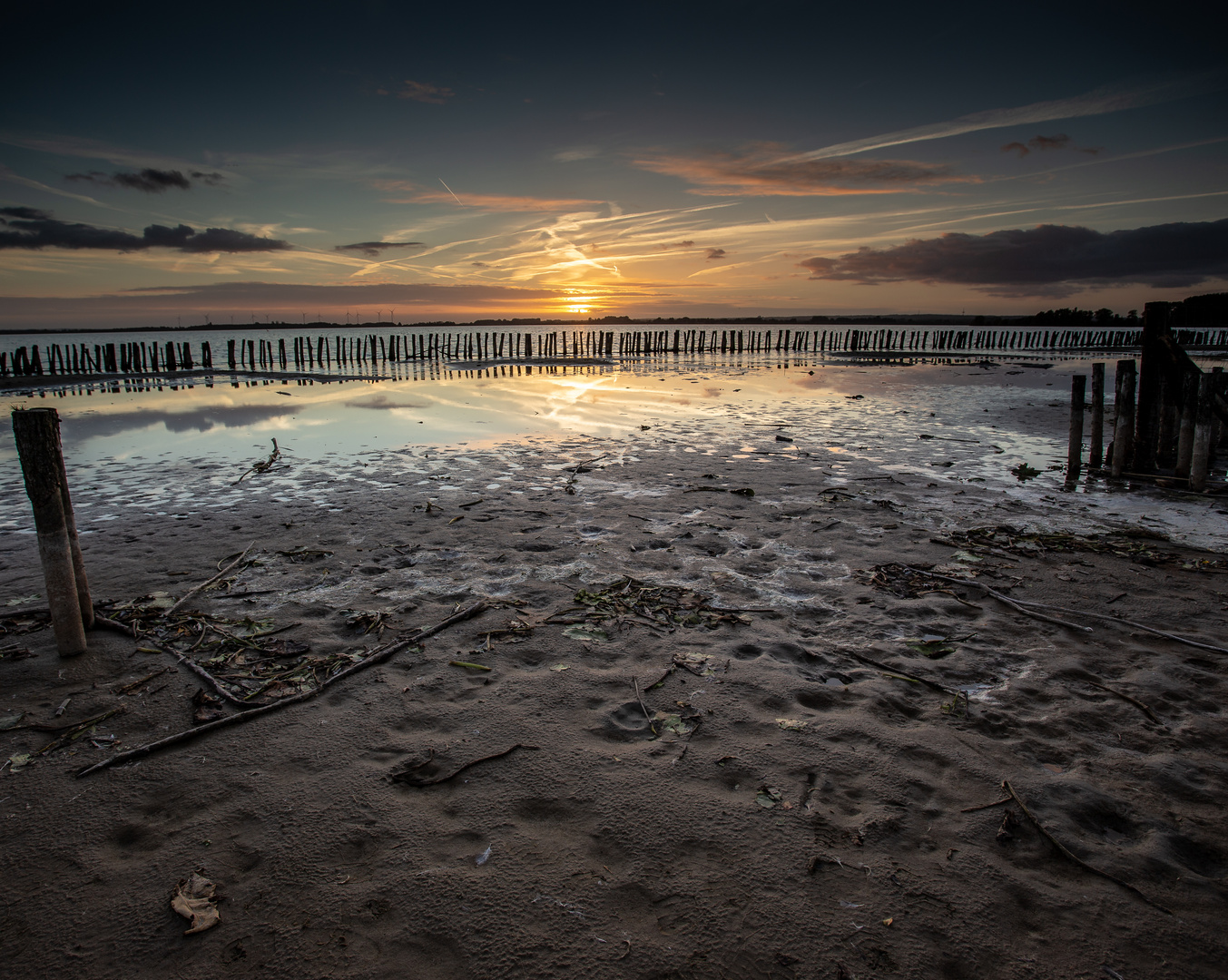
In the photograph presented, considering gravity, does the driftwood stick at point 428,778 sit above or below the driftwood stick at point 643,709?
below

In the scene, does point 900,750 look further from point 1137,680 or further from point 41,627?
point 41,627

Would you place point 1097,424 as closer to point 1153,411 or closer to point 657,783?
point 1153,411

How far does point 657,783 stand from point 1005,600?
147 inches

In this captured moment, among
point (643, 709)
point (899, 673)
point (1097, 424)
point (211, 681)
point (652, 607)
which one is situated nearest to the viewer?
point (643, 709)

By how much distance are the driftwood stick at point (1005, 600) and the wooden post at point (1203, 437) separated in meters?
5.68

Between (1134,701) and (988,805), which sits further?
(1134,701)

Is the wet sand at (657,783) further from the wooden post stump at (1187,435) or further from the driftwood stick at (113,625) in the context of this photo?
the wooden post stump at (1187,435)

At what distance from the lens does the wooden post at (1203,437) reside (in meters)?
8.13

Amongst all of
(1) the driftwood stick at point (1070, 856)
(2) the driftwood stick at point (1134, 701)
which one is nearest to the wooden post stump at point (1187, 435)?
(2) the driftwood stick at point (1134, 701)

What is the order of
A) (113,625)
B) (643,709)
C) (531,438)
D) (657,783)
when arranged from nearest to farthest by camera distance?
(657,783), (643,709), (113,625), (531,438)

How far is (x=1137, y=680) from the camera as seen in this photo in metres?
3.87

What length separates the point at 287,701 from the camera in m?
3.68

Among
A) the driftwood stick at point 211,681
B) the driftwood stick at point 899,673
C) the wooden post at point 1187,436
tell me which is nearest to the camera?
the driftwood stick at point 211,681

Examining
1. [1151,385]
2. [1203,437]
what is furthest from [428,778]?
[1151,385]
